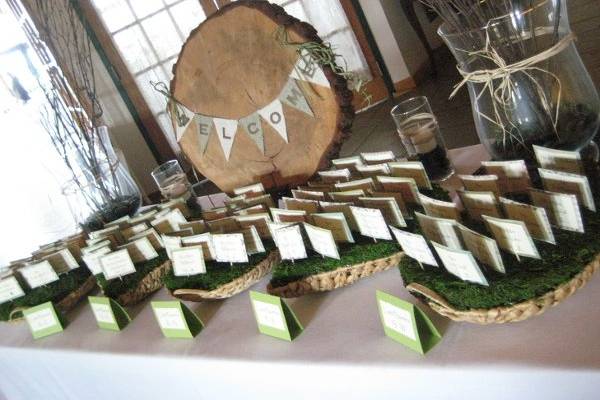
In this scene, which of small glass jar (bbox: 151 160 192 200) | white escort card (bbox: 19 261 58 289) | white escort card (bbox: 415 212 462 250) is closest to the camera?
white escort card (bbox: 415 212 462 250)

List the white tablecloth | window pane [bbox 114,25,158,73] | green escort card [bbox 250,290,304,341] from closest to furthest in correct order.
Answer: the white tablecloth → green escort card [bbox 250,290,304,341] → window pane [bbox 114,25,158,73]

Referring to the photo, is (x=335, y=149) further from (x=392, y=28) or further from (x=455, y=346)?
(x=392, y=28)

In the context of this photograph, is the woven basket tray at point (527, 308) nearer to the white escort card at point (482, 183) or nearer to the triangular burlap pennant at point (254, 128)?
the white escort card at point (482, 183)

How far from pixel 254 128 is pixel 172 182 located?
462 mm

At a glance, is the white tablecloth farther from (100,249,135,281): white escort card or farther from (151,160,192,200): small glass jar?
(151,160,192,200): small glass jar

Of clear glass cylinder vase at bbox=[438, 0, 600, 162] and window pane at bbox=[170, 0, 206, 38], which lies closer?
clear glass cylinder vase at bbox=[438, 0, 600, 162]

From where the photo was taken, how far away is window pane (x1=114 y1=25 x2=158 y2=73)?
4.14 m

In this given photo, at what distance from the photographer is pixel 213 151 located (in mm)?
1496

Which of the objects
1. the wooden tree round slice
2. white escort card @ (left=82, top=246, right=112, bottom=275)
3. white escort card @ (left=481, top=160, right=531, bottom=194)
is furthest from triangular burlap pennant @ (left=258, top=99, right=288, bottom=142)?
white escort card @ (left=481, top=160, right=531, bottom=194)

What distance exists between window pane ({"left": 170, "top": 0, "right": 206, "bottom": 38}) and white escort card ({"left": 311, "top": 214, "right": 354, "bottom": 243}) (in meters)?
3.43

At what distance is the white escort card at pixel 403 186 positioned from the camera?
37.3 inches

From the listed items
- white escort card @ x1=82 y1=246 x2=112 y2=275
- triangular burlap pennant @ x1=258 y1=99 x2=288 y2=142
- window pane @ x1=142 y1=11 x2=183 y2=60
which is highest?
window pane @ x1=142 y1=11 x2=183 y2=60

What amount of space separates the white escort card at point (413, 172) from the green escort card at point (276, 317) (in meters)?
0.35

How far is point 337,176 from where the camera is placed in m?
1.16
